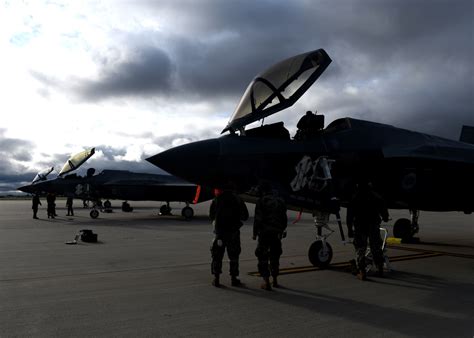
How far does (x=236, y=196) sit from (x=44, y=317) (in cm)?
338

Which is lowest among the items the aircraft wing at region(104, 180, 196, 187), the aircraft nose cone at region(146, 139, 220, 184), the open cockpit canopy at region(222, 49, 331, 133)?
the aircraft nose cone at region(146, 139, 220, 184)

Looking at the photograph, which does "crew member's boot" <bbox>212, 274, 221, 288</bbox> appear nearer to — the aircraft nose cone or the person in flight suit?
the aircraft nose cone

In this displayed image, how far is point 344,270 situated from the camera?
812 cm

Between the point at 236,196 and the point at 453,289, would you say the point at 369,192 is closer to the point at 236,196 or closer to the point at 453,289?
the point at 453,289

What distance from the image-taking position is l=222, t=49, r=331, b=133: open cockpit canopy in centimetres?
768

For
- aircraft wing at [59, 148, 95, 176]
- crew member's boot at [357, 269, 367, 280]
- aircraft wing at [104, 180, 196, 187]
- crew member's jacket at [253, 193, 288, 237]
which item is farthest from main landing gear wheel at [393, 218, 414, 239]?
aircraft wing at [59, 148, 95, 176]

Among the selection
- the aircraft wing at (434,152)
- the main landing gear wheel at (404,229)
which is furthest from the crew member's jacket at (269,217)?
the main landing gear wheel at (404,229)

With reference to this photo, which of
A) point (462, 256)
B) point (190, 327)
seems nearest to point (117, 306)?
point (190, 327)

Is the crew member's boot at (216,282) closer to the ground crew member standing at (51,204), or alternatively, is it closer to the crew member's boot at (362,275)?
the crew member's boot at (362,275)

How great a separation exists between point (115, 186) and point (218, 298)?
72.7 feet

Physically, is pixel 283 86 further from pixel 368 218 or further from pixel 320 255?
pixel 320 255

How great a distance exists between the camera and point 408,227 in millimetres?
13164

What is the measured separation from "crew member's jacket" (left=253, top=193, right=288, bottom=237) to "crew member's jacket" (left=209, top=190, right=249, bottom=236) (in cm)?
30

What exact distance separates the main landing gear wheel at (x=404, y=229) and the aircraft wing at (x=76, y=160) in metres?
19.8
